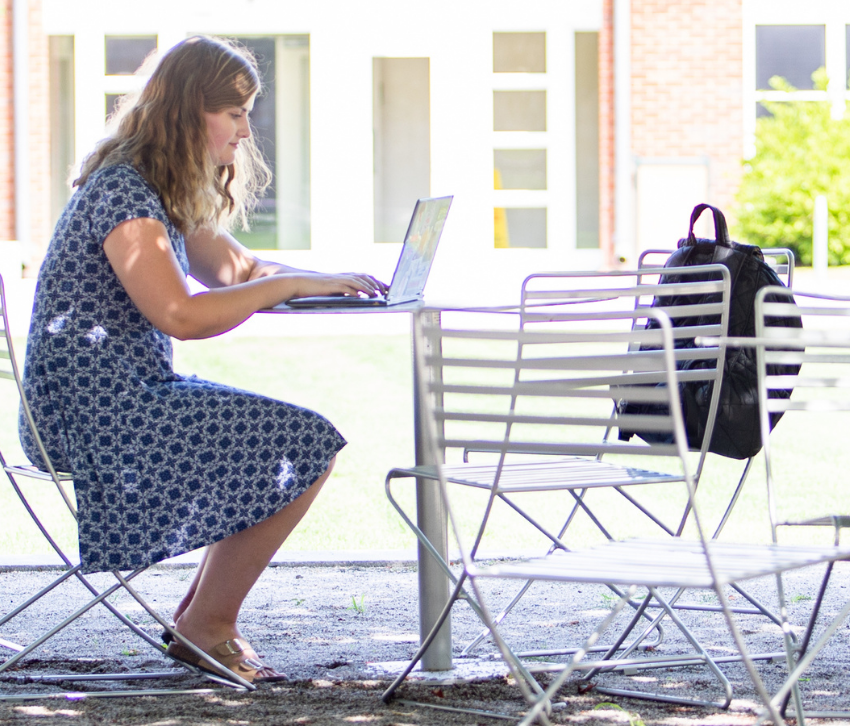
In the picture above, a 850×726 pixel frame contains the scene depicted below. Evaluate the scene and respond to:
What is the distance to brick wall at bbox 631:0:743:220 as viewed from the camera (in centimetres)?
1542

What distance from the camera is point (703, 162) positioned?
15305 mm

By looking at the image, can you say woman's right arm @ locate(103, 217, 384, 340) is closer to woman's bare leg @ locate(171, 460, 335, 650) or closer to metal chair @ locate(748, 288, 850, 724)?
woman's bare leg @ locate(171, 460, 335, 650)

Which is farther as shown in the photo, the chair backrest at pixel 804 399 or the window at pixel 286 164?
the window at pixel 286 164

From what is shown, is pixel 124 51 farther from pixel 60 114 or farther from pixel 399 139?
pixel 399 139

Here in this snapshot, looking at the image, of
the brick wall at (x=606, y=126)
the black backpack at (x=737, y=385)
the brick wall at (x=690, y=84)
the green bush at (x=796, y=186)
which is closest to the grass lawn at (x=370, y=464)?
the black backpack at (x=737, y=385)

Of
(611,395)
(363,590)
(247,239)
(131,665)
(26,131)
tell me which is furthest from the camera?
(247,239)

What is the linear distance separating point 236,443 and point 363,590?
1.48 m

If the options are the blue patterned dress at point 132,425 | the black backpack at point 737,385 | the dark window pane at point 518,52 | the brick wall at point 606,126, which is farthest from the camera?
the dark window pane at point 518,52

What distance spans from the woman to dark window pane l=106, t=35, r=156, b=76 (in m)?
13.1

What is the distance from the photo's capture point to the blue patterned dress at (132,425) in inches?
122

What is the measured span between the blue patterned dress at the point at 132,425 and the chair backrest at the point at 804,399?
1097mm

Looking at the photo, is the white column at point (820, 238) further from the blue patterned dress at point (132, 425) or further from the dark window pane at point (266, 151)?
the blue patterned dress at point (132, 425)

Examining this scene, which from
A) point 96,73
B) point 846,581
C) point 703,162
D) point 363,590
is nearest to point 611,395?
point 363,590

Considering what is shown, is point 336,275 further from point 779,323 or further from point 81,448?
point 779,323
